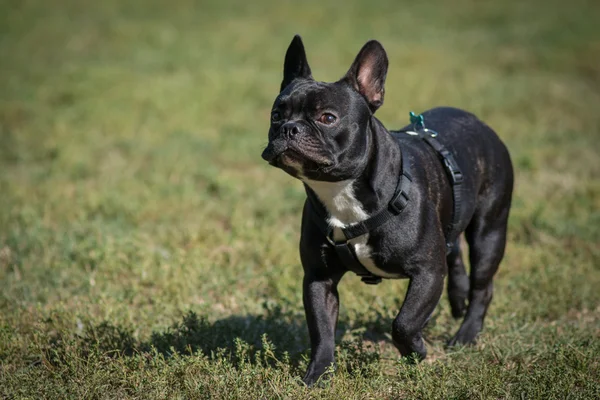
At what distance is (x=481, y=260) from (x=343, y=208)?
163cm

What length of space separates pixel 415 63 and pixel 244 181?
7545 millimetres

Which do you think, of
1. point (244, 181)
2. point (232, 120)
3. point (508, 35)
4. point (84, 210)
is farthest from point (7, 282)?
point (508, 35)

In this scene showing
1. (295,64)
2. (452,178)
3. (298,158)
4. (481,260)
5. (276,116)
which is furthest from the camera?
(481,260)

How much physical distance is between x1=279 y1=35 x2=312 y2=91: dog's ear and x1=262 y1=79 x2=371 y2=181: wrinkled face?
0.93ft

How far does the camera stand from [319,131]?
449 cm

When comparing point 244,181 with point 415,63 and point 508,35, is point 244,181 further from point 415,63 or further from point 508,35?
point 508,35

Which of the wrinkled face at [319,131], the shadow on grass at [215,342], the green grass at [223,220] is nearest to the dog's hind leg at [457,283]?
the green grass at [223,220]

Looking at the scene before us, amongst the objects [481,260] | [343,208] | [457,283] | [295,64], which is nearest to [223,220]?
[457,283]

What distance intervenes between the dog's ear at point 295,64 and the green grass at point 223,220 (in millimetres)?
637

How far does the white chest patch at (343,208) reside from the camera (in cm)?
458

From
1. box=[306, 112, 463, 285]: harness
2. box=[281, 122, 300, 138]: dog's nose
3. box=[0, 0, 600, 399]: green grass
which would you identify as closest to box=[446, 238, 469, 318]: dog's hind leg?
box=[0, 0, 600, 399]: green grass

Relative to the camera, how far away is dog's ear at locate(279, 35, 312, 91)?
4922 mm

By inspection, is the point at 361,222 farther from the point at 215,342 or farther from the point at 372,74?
the point at 215,342

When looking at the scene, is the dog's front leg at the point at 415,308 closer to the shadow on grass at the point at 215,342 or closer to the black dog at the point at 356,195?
the black dog at the point at 356,195
